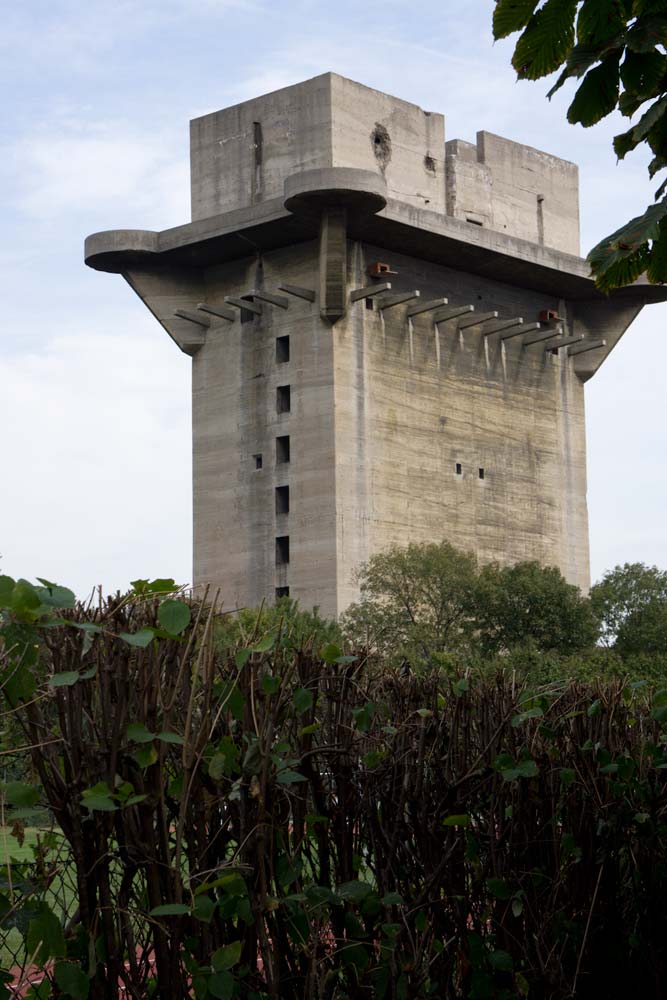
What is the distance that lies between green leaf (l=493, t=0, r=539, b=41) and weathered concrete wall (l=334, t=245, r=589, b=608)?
46.7 metres

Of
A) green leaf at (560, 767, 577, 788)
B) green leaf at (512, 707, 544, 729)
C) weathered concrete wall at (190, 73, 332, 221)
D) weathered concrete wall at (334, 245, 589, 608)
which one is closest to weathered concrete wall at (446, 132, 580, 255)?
weathered concrete wall at (334, 245, 589, 608)

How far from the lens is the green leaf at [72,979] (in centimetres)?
439

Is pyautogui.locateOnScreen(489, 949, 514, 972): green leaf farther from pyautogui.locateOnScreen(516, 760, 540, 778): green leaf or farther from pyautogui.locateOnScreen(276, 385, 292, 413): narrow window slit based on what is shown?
pyautogui.locateOnScreen(276, 385, 292, 413): narrow window slit

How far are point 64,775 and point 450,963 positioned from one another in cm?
193

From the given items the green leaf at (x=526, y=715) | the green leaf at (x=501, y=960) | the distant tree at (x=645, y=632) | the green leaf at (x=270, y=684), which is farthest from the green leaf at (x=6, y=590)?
the distant tree at (x=645, y=632)

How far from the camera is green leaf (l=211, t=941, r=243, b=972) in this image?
4551mm

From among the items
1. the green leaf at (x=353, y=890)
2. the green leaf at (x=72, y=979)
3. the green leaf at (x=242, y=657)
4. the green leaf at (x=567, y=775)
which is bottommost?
the green leaf at (x=72, y=979)

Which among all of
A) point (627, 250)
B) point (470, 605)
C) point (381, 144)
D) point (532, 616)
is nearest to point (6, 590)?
point (627, 250)

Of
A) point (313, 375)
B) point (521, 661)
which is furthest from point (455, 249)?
point (521, 661)

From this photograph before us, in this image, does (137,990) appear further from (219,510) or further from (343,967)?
(219,510)

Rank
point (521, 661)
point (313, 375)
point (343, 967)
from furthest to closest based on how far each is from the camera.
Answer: point (313, 375)
point (521, 661)
point (343, 967)

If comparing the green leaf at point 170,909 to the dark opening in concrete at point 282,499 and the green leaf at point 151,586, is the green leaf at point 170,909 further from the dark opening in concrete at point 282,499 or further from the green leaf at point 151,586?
the dark opening in concrete at point 282,499

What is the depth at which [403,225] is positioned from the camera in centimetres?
5372

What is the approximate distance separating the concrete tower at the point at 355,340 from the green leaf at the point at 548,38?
4581 centimetres
